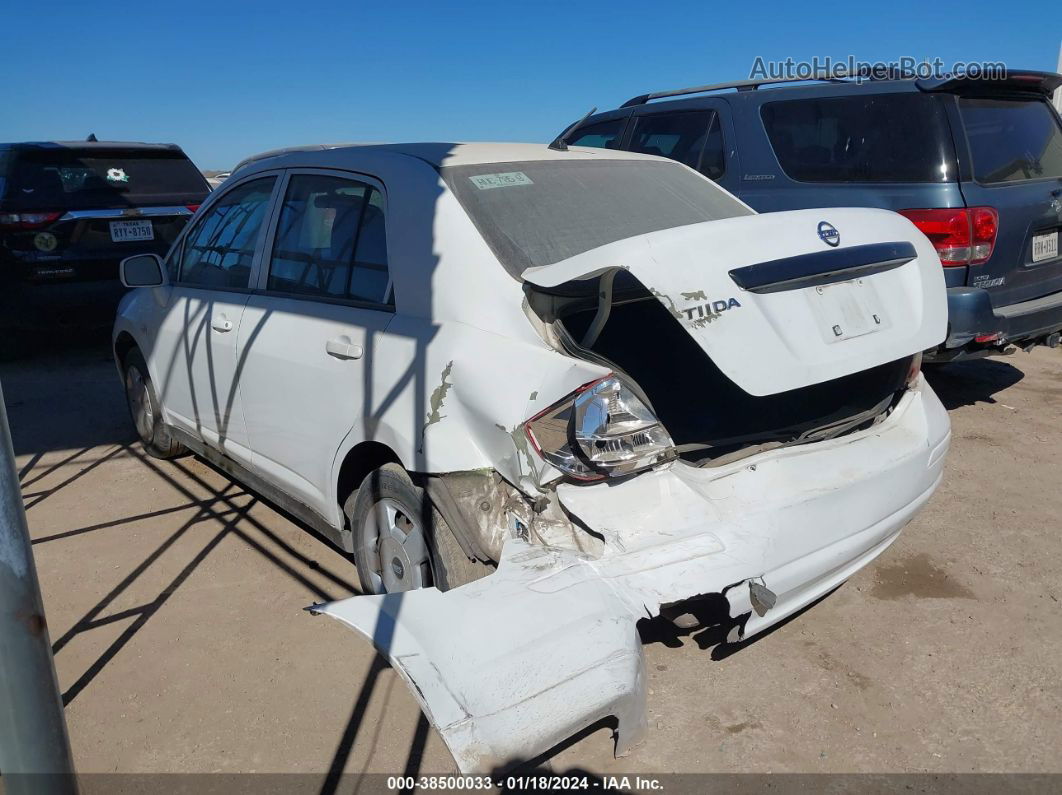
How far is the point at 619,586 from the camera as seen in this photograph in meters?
2.14

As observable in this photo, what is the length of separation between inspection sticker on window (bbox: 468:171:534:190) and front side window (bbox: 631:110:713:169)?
325 centimetres

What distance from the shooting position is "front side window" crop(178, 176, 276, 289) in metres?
3.75

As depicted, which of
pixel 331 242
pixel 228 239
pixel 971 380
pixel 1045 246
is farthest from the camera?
pixel 971 380

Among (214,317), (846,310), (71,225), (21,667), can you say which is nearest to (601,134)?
(214,317)

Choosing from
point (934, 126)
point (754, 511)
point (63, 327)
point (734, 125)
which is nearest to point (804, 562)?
point (754, 511)

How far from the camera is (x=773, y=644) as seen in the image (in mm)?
3062

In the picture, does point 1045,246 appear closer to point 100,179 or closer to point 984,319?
point 984,319

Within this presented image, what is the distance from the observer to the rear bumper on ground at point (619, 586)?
190 cm

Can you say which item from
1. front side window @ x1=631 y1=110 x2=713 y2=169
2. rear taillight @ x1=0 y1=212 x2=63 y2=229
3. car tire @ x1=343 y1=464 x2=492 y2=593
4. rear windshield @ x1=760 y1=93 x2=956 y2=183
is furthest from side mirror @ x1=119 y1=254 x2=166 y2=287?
rear windshield @ x1=760 y1=93 x2=956 y2=183

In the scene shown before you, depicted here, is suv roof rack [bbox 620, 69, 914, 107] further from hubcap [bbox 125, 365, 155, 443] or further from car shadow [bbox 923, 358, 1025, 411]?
hubcap [bbox 125, 365, 155, 443]

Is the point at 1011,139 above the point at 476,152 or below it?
below

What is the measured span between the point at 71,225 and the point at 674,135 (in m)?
5.15

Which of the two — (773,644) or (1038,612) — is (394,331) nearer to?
(773,644)

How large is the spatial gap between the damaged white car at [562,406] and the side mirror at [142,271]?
0.95 meters
